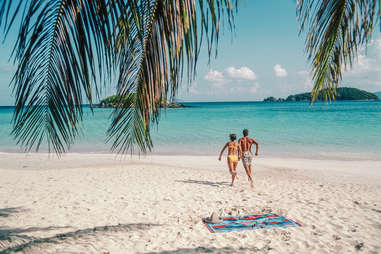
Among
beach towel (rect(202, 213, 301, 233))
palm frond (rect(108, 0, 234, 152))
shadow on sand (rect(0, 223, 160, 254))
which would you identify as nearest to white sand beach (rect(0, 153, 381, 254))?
shadow on sand (rect(0, 223, 160, 254))

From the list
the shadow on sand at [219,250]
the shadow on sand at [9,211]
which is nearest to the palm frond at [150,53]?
the shadow on sand at [219,250]

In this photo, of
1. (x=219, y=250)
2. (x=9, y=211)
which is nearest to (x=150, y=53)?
(x=219, y=250)

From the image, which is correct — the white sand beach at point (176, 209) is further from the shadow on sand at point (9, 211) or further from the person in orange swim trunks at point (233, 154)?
the person in orange swim trunks at point (233, 154)

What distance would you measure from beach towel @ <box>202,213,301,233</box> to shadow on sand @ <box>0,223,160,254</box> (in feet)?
4.22

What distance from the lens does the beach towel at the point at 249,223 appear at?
4.50 m

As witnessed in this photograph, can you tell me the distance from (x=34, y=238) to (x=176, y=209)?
272 cm

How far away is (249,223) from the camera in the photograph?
470 centimetres

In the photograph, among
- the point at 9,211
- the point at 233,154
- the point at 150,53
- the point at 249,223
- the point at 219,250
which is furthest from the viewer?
the point at 233,154

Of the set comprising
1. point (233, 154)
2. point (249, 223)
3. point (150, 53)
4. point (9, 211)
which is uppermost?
point (150, 53)

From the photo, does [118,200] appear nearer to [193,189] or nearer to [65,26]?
[193,189]

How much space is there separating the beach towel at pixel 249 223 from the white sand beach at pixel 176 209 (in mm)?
146

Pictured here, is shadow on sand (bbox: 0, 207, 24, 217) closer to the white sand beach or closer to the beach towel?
the white sand beach

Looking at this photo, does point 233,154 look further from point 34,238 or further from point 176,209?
point 34,238

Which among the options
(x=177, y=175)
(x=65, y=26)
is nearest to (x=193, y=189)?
(x=177, y=175)
